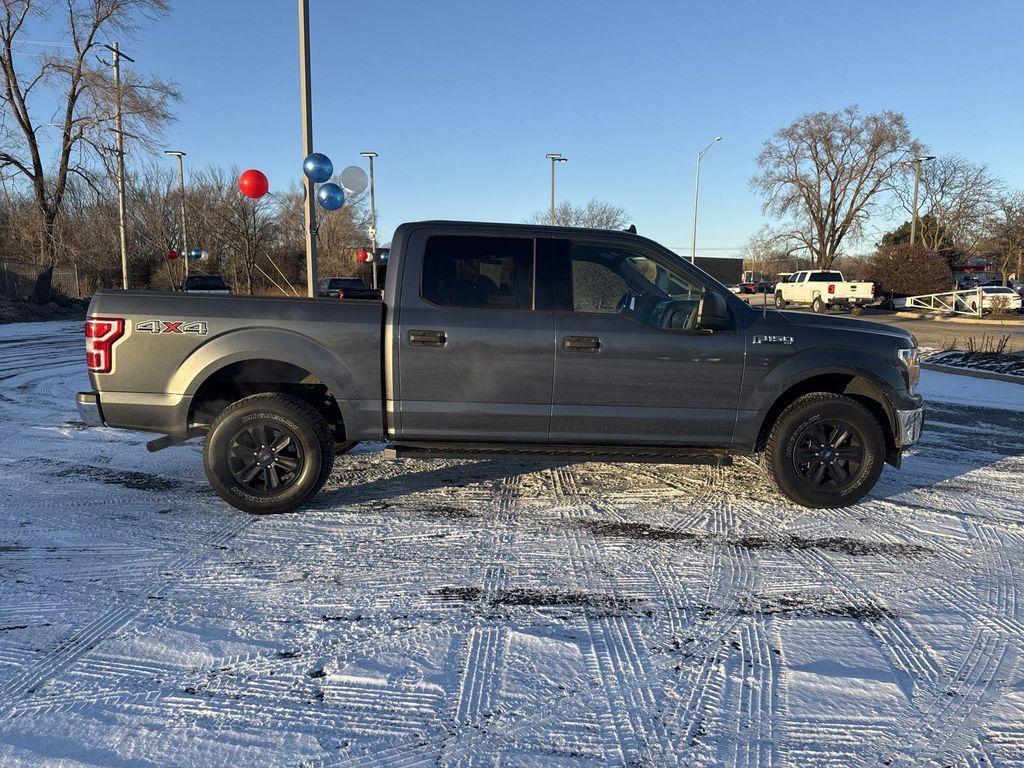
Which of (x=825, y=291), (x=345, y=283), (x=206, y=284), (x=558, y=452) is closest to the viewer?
(x=558, y=452)

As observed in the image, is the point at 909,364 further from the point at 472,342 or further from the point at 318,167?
the point at 318,167

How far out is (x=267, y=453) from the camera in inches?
179

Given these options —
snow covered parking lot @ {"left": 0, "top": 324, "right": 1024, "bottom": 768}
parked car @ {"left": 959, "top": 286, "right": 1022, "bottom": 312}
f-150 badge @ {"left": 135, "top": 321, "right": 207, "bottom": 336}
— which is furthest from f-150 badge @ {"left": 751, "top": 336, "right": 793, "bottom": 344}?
parked car @ {"left": 959, "top": 286, "right": 1022, "bottom": 312}

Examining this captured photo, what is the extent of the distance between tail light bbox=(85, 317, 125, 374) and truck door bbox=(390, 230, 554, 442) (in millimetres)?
1906

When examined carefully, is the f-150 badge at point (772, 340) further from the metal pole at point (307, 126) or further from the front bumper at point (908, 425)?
the metal pole at point (307, 126)

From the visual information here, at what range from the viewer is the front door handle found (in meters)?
4.47

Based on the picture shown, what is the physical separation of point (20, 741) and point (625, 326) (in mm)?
3816

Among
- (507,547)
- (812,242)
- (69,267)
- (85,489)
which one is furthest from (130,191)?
(812,242)

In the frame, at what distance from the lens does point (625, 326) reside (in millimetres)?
4516

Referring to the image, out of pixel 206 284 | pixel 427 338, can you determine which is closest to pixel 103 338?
pixel 427 338

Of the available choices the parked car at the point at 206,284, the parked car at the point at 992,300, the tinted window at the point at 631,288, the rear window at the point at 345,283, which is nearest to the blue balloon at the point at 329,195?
the tinted window at the point at 631,288

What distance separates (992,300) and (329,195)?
2816 centimetres

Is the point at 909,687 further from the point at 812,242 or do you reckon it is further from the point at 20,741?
the point at 812,242

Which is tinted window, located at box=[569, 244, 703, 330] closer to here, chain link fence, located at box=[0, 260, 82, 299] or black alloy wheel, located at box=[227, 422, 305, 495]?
black alloy wheel, located at box=[227, 422, 305, 495]
